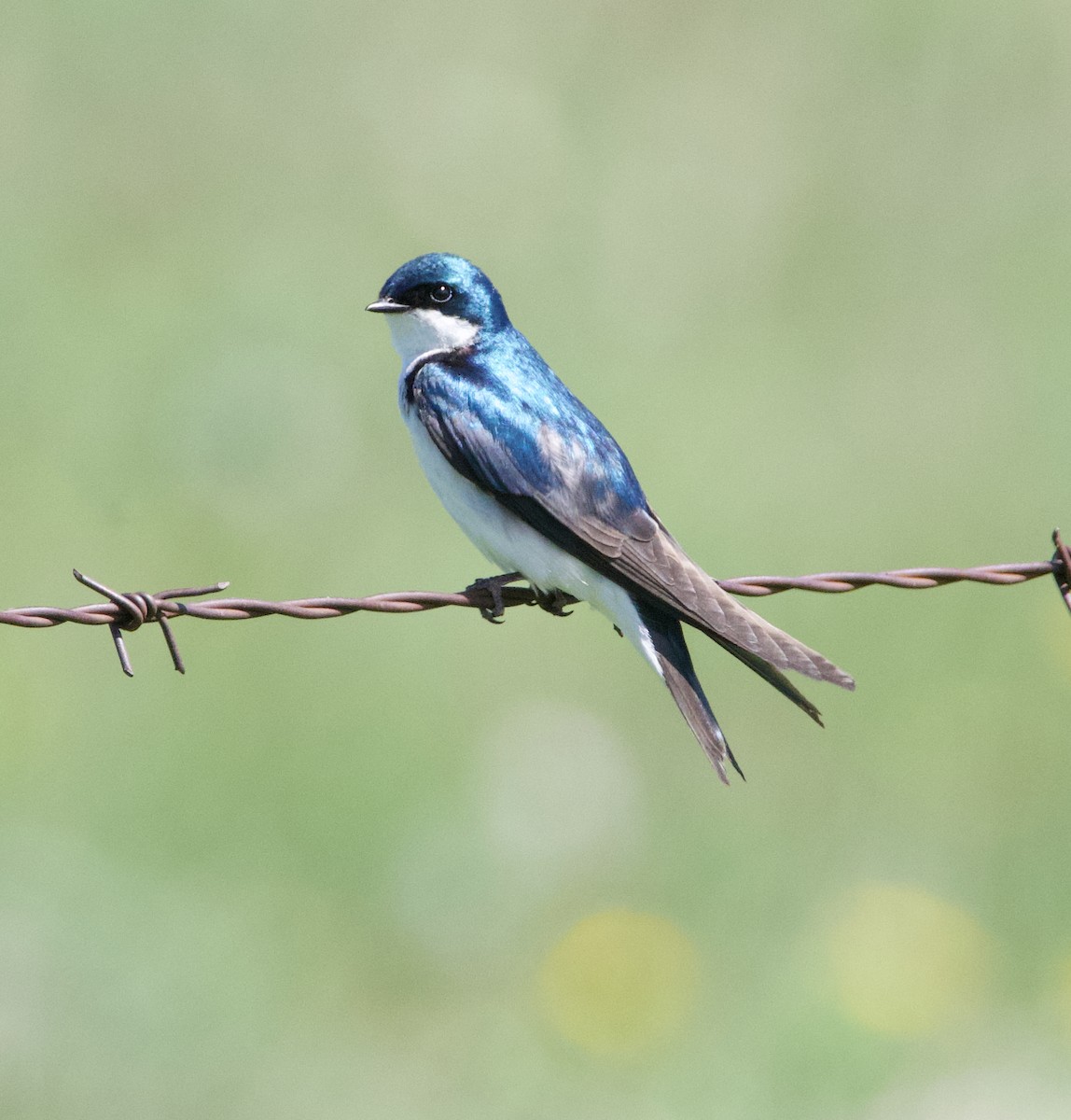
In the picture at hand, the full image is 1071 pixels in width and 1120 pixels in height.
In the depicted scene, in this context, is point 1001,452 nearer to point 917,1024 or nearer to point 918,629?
point 918,629

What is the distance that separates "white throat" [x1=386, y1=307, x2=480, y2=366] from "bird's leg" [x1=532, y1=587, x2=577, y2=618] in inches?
26.1

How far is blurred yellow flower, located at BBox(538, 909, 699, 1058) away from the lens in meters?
5.29

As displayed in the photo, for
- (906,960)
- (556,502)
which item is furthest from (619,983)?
(556,502)

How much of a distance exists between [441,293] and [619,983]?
1.73m

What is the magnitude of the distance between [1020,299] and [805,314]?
0.82m

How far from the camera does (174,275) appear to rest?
8125mm

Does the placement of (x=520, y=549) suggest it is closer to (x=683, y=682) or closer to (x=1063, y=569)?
(x=683, y=682)

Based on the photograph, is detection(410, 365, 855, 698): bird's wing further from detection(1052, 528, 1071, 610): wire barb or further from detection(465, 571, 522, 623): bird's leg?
detection(1052, 528, 1071, 610): wire barb

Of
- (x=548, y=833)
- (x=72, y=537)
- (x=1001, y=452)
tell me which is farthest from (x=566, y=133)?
(x=548, y=833)

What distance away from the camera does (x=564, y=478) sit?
4.59m

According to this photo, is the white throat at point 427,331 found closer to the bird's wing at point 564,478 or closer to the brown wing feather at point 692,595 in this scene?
the bird's wing at point 564,478

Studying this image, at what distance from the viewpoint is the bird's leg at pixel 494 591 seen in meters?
4.49

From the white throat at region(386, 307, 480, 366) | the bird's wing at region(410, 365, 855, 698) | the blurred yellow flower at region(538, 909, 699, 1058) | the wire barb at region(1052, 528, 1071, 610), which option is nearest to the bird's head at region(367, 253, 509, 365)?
the white throat at region(386, 307, 480, 366)

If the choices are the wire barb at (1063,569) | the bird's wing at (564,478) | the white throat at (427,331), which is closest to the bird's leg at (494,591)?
the bird's wing at (564,478)
